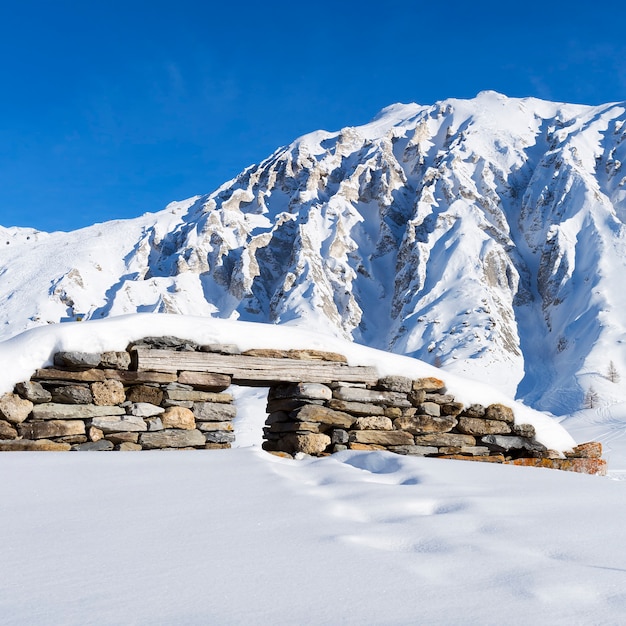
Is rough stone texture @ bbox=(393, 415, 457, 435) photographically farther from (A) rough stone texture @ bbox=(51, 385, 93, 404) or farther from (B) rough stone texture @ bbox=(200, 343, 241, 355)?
(A) rough stone texture @ bbox=(51, 385, 93, 404)

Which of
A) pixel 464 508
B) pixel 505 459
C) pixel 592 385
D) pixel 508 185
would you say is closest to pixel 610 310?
pixel 592 385

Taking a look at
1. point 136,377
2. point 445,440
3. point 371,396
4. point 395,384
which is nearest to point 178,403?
point 136,377

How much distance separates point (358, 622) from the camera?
80.7 inches

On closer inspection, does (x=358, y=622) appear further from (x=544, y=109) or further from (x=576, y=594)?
(x=544, y=109)

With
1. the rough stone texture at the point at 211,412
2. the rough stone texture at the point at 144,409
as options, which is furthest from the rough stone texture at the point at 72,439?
the rough stone texture at the point at 211,412

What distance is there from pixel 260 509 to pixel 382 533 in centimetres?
85

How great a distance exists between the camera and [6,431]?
588 centimetres

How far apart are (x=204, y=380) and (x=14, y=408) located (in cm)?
182

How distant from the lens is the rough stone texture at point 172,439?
6387 millimetres

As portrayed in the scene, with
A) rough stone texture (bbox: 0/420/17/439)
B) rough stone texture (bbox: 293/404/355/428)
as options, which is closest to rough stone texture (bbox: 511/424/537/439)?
rough stone texture (bbox: 293/404/355/428)

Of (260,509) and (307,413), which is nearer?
(260,509)

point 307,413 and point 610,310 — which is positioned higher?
point 610,310

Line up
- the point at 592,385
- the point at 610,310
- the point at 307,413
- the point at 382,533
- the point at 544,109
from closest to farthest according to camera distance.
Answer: the point at 382,533 < the point at 307,413 < the point at 592,385 < the point at 610,310 < the point at 544,109

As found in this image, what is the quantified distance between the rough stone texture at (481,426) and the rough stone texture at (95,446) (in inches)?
156
